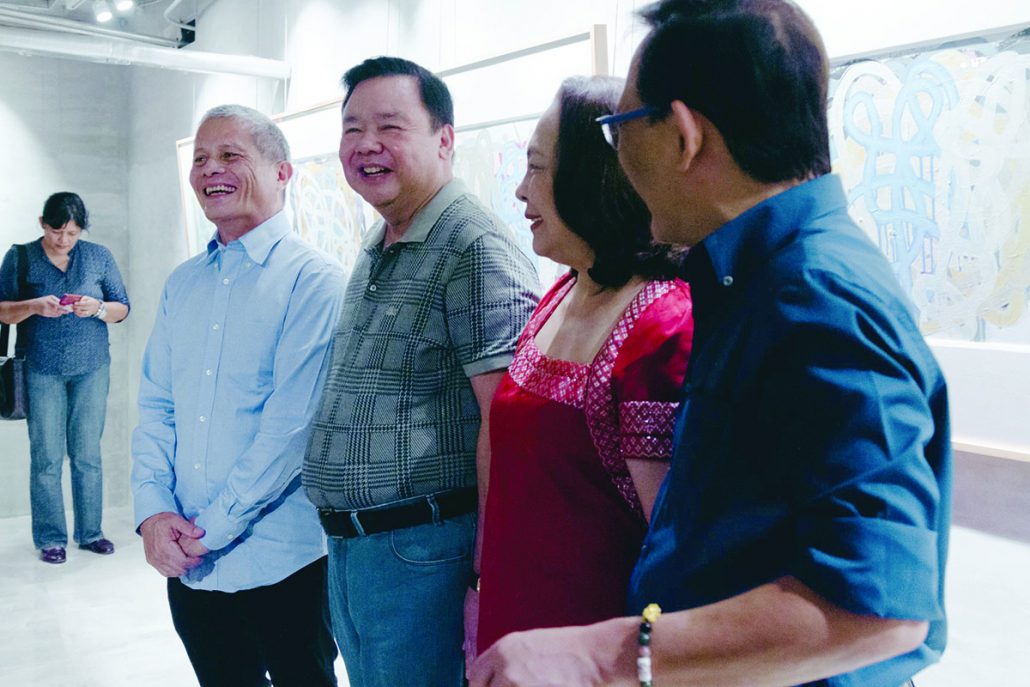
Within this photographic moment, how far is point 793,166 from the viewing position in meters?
0.82

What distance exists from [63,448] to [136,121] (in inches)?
90.6

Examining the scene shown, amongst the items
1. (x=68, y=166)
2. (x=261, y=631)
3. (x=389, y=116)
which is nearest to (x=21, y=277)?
(x=68, y=166)

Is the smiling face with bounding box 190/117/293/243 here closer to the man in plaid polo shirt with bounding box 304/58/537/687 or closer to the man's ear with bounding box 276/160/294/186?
the man's ear with bounding box 276/160/294/186

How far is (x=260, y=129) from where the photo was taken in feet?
7.14

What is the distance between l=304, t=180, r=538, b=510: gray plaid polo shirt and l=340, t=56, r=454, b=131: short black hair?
0.97 ft

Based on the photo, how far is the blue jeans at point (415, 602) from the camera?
160 cm

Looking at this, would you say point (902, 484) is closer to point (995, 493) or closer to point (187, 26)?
point (995, 493)

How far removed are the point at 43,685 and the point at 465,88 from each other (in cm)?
258

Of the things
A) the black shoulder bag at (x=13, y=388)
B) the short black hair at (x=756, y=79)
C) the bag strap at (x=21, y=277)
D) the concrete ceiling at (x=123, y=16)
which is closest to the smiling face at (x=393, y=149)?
the short black hair at (x=756, y=79)

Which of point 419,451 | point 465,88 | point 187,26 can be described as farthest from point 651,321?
point 187,26

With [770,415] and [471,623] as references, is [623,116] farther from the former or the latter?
[471,623]

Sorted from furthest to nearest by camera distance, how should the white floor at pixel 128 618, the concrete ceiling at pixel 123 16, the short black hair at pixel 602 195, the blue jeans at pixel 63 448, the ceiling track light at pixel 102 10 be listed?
the ceiling track light at pixel 102 10 → the concrete ceiling at pixel 123 16 → the blue jeans at pixel 63 448 → the white floor at pixel 128 618 → the short black hair at pixel 602 195

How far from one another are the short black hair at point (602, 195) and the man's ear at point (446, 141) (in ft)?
2.04

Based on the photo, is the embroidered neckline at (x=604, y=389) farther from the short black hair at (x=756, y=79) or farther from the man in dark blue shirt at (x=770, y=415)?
the short black hair at (x=756, y=79)
